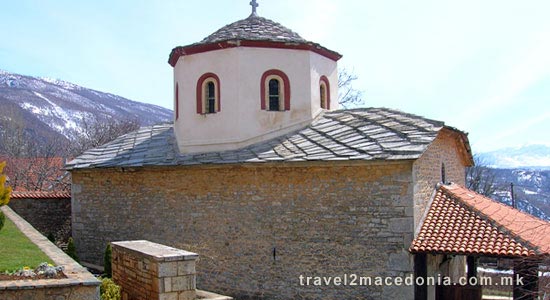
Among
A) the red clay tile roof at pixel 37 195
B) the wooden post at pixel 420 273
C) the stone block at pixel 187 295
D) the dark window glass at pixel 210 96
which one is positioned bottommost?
the wooden post at pixel 420 273

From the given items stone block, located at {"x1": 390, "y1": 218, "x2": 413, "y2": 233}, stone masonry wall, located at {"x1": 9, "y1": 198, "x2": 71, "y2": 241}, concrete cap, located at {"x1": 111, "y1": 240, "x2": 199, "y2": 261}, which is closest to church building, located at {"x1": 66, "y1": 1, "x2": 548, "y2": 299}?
stone block, located at {"x1": 390, "y1": 218, "x2": 413, "y2": 233}

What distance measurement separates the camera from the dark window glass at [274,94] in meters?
14.1

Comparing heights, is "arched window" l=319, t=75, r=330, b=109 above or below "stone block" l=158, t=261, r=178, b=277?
above

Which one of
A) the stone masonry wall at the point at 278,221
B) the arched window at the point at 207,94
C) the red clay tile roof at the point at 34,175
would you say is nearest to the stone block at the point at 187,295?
the stone masonry wall at the point at 278,221

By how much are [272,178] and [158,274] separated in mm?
5166

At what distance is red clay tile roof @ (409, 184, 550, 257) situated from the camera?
1012 cm

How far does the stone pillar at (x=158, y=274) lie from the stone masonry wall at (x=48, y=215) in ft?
33.2

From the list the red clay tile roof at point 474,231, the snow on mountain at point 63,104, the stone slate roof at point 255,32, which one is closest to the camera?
the red clay tile roof at point 474,231

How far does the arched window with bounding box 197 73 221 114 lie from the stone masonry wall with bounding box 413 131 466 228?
5662mm

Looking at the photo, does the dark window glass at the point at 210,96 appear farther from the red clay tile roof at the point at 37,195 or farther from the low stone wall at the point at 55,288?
the low stone wall at the point at 55,288

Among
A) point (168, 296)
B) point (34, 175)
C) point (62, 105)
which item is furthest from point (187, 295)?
point (62, 105)

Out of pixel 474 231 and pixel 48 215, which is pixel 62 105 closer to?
pixel 48 215

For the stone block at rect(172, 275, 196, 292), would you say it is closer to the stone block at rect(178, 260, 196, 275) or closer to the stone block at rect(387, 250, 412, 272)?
the stone block at rect(178, 260, 196, 275)

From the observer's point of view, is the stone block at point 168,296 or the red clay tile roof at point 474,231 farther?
the red clay tile roof at point 474,231
